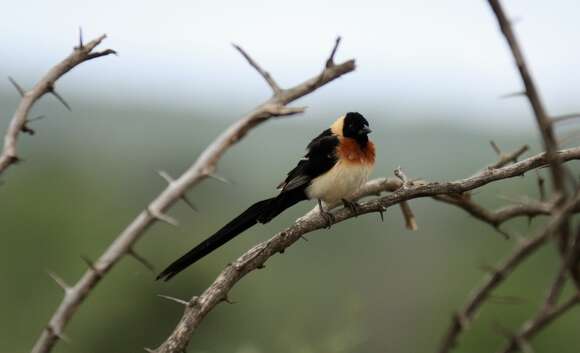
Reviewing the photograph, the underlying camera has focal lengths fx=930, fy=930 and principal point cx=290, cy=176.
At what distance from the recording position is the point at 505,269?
2.03 meters

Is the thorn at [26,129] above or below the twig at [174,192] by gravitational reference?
above

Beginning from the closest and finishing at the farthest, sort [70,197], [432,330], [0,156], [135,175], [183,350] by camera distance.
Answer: [183,350] → [0,156] → [70,197] → [432,330] → [135,175]

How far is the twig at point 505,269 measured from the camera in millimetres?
1598

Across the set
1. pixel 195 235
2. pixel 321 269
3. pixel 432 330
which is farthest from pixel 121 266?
pixel 321 269

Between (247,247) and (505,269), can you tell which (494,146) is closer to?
(505,269)

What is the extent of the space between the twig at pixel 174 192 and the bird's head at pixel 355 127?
2.12m

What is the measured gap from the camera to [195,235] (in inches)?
1228

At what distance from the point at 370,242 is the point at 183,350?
81723mm

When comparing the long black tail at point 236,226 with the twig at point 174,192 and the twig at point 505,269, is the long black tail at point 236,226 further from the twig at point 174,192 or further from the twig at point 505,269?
the twig at point 505,269

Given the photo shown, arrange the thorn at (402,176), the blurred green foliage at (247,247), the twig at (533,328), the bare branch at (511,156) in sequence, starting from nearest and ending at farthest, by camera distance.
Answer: the twig at (533,328), the thorn at (402,176), the bare branch at (511,156), the blurred green foliage at (247,247)

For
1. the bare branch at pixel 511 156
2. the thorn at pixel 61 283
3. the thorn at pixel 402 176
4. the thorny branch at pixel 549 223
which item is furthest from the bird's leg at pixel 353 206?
the thorny branch at pixel 549 223

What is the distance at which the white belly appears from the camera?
18.0 feet

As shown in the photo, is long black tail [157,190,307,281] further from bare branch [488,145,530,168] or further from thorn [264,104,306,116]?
bare branch [488,145,530,168]

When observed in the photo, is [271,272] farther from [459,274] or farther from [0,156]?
[0,156]
